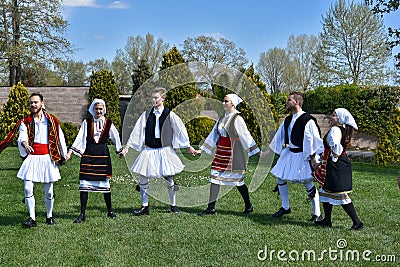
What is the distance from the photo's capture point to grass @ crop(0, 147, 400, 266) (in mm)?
5277

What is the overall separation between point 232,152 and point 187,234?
1748mm

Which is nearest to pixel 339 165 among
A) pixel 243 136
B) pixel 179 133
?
pixel 243 136

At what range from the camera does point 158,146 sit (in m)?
7.50

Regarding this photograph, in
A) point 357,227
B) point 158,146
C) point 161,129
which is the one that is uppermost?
point 161,129

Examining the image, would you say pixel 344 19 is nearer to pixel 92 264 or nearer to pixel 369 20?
pixel 369 20

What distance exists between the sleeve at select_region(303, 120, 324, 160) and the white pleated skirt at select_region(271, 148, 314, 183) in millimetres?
182

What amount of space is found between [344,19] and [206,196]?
24197mm

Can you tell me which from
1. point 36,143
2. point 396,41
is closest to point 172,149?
point 36,143

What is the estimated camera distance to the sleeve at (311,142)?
6.59 meters

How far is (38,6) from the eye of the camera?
82.4ft

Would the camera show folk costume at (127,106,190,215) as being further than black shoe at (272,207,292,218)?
Yes

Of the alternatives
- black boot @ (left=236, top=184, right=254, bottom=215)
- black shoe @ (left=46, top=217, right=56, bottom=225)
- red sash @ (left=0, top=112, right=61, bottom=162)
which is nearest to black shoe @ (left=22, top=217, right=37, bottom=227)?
A: black shoe @ (left=46, top=217, right=56, bottom=225)

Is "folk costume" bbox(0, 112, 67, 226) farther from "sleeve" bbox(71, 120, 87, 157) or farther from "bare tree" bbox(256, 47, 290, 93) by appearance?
"bare tree" bbox(256, 47, 290, 93)

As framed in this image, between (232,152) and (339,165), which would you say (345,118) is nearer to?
(339,165)
